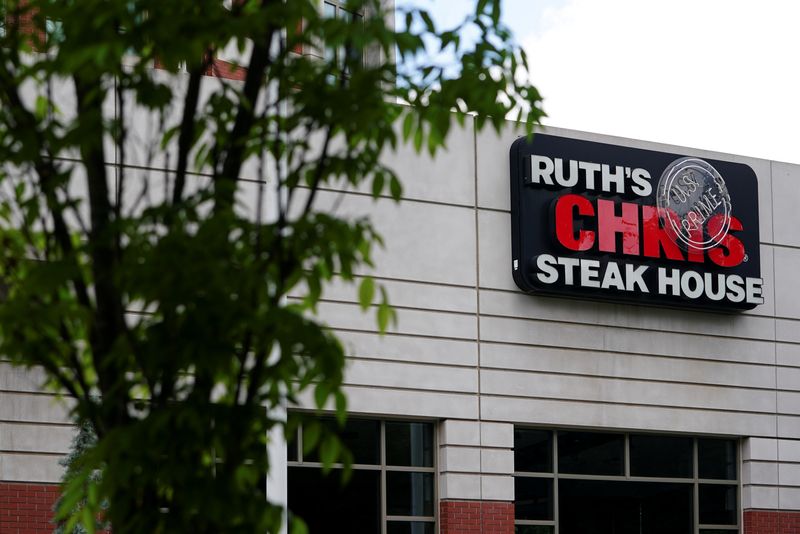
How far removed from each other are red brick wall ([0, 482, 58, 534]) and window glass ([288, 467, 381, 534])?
3.51 metres

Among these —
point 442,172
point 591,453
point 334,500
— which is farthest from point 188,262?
point 591,453

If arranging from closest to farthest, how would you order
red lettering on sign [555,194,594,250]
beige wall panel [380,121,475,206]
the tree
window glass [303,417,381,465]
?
the tree < window glass [303,417,381,465] < beige wall panel [380,121,475,206] < red lettering on sign [555,194,594,250]

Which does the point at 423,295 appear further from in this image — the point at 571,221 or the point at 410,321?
the point at 571,221

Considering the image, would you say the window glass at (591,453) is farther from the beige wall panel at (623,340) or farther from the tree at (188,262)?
the tree at (188,262)

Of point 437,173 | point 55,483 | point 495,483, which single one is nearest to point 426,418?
point 495,483

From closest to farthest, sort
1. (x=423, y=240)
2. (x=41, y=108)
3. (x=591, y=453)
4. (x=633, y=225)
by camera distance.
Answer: (x=41, y=108) < (x=423, y=240) < (x=591, y=453) < (x=633, y=225)

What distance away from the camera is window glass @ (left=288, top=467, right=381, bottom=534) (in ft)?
63.4

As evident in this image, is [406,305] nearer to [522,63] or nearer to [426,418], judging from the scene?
[426,418]

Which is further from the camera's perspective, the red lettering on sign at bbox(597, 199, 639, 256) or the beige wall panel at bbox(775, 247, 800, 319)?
the beige wall panel at bbox(775, 247, 800, 319)

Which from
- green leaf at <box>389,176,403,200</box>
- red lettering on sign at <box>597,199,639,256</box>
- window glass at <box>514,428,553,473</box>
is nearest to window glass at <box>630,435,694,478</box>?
window glass at <box>514,428,553,473</box>

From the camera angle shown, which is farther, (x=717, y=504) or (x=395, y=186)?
(x=717, y=504)

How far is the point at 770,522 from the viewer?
22828mm

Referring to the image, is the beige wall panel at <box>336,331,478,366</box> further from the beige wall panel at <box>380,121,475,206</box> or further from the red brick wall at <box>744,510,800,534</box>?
the red brick wall at <box>744,510,800,534</box>

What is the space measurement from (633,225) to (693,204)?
1417mm
